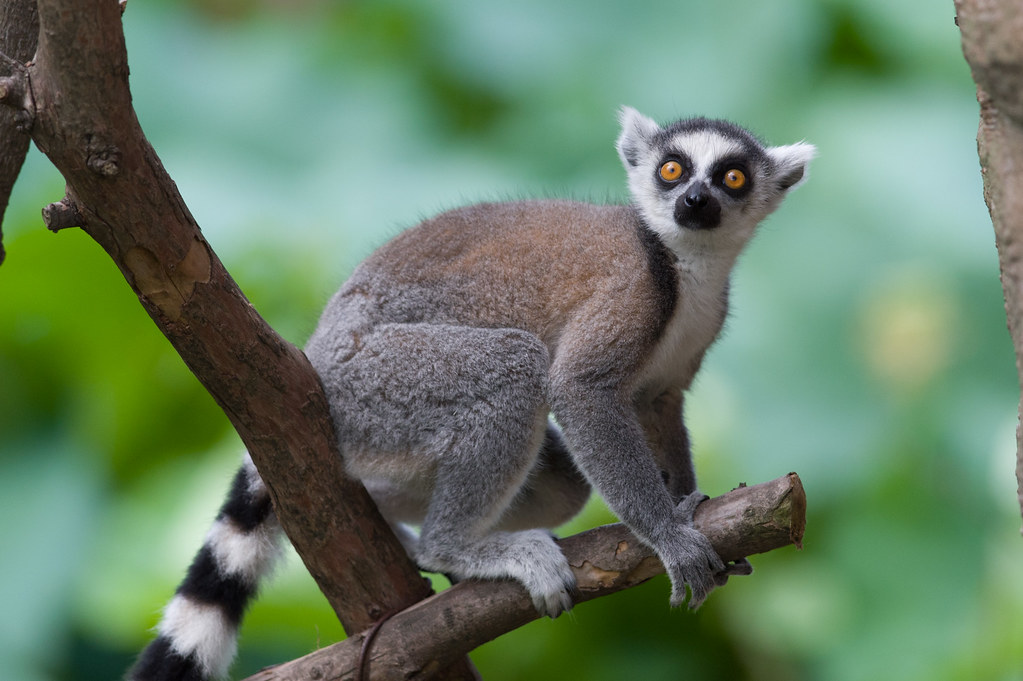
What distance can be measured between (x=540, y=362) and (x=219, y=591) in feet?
4.12

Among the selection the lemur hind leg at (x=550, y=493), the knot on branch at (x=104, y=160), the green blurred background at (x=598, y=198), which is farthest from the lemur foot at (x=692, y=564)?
the green blurred background at (x=598, y=198)

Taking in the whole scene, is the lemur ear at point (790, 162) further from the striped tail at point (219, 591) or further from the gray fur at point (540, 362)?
the striped tail at point (219, 591)

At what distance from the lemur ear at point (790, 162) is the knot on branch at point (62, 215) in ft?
7.56

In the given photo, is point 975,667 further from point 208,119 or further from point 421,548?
point 208,119

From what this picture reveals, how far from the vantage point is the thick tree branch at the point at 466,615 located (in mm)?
2664

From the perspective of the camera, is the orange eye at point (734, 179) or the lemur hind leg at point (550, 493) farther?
the lemur hind leg at point (550, 493)

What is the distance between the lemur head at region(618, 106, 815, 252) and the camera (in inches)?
120

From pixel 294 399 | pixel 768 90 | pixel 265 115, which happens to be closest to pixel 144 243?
pixel 294 399

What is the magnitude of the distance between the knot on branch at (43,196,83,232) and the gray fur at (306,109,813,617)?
978mm

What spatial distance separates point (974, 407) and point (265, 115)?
4.97 m

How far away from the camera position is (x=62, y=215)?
2.13 m

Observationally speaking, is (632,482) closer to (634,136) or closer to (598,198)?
(634,136)

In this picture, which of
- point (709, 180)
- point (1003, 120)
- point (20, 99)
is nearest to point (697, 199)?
point (709, 180)

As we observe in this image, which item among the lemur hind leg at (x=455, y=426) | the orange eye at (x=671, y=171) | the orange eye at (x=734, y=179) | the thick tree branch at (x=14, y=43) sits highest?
the thick tree branch at (x=14, y=43)
